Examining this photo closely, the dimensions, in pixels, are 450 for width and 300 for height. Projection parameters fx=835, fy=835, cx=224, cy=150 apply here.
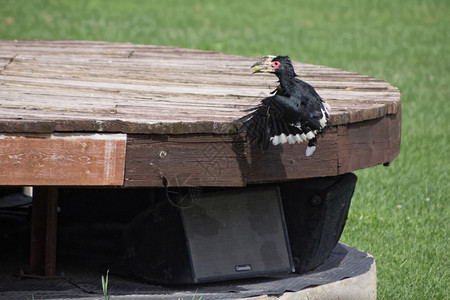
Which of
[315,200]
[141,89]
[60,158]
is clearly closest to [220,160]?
[60,158]

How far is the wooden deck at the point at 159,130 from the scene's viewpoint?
286 cm

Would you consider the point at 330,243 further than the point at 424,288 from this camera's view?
No

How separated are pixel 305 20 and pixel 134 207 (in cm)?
1050

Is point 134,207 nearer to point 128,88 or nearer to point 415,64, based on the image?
point 128,88

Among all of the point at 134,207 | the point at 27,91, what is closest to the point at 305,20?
the point at 134,207

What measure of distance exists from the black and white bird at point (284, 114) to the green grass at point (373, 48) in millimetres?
1441

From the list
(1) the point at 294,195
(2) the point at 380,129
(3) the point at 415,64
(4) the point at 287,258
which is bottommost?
(3) the point at 415,64

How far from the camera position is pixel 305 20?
14.7m

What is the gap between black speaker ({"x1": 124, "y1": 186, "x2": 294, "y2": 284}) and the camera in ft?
11.7

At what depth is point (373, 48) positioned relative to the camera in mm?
12547

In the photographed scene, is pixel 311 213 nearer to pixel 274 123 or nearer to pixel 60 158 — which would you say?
pixel 274 123

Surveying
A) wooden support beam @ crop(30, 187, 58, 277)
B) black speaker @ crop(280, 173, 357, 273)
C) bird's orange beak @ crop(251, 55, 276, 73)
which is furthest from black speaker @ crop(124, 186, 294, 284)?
bird's orange beak @ crop(251, 55, 276, 73)

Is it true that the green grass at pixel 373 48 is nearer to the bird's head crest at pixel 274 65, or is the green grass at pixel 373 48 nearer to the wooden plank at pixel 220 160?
the wooden plank at pixel 220 160

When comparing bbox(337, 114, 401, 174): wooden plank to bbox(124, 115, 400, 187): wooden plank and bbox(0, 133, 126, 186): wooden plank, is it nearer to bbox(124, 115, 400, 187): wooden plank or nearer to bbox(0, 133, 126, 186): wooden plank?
bbox(124, 115, 400, 187): wooden plank
